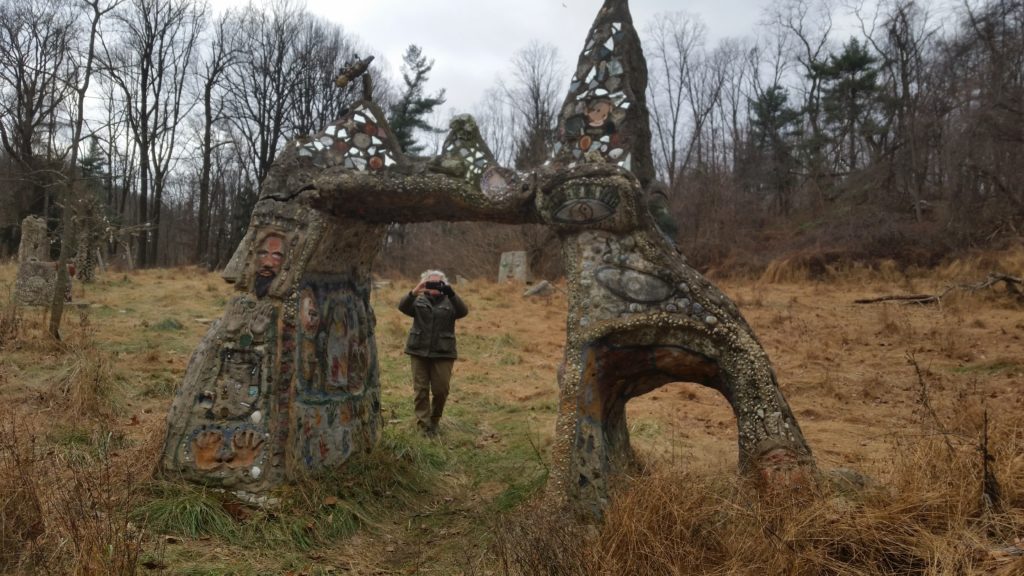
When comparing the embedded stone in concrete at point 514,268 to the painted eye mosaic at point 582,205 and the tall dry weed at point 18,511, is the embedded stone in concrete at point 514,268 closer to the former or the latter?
the painted eye mosaic at point 582,205

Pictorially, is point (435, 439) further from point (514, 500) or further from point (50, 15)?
point (50, 15)

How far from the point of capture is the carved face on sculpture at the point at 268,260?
4613mm

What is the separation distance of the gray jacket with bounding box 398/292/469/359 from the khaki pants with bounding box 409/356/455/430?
0.09 m

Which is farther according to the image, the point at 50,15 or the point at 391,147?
the point at 50,15

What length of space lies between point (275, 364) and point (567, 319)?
194 cm

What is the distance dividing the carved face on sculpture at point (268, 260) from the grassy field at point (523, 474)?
1.31 meters

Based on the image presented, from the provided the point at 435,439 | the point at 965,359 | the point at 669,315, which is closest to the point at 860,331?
the point at 965,359

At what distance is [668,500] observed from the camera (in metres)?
3.15

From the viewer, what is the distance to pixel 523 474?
5371mm

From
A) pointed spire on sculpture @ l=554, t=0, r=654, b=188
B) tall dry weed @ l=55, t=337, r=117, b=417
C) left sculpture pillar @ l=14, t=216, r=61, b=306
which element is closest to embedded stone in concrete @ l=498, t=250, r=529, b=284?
left sculpture pillar @ l=14, t=216, r=61, b=306

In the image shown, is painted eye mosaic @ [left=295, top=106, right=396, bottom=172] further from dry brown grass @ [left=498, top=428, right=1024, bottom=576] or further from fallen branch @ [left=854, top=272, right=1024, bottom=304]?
fallen branch @ [left=854, top=272, right=1024, bottom=304]

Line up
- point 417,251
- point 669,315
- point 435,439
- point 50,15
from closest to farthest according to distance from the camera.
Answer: point 669,315 < point 435,439 < point 50,15 < point 417,251

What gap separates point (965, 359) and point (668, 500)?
307 inches

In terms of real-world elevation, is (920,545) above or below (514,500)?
above
